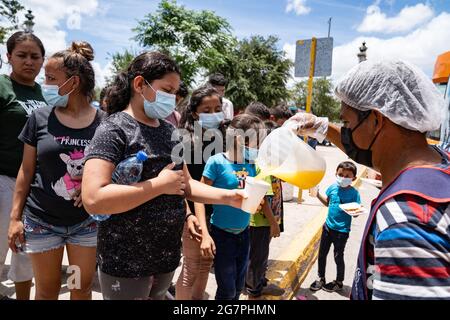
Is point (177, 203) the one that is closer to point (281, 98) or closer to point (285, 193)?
point (285, 193)

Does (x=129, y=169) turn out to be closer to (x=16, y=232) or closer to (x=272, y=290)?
(x=16, y=232)

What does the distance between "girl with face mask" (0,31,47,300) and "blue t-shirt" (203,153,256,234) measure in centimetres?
154

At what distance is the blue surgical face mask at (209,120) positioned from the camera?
2.96 meters

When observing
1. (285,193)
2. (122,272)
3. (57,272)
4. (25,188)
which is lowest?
(285,193)

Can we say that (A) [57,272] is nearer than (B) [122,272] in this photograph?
No

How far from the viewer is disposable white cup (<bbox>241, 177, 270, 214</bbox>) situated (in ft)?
5.90

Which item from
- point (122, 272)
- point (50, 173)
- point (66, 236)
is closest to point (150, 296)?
point (122, 272)

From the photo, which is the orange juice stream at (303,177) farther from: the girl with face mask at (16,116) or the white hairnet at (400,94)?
the girl with face mask at (16,116)

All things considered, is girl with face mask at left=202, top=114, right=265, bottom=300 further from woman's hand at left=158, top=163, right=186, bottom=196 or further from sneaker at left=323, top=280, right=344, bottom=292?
sneaker at left=323, top=280, right=344, bottom=292

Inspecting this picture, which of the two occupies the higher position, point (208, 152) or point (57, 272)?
point (208, 152)
